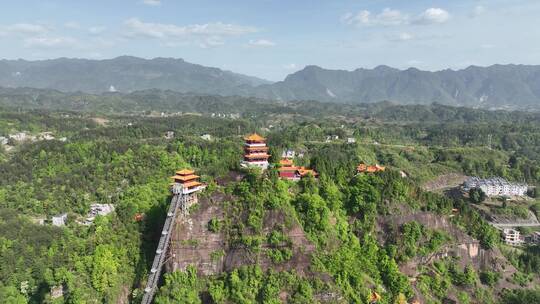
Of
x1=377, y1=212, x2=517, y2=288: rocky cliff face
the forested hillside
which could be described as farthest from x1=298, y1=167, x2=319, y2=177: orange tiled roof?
x1=377, y1=212, x2=517, y2=288: rocky cliff face

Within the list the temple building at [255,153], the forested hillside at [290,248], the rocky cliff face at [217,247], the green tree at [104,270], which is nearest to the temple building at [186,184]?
the forested hillside at [290,248]

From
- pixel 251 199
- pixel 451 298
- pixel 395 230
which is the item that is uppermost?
pixel 251 199

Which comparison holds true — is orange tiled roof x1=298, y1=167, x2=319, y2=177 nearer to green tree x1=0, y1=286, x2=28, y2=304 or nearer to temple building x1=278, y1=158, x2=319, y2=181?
temple building x1=278, y1=158, x2=319, y2=181

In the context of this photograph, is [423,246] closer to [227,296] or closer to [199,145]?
[227,296]

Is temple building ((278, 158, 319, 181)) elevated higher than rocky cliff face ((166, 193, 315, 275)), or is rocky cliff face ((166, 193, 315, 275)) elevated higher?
temple building ((278, 158, 319, 181))

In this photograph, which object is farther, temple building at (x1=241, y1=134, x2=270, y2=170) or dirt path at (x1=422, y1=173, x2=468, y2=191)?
dirt path at (x1=422, y1=173, x2=468, y2=191)

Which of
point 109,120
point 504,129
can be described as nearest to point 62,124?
point 109,120

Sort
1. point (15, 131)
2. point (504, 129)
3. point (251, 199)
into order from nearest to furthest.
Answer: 1. point (251, 199)
2. point (15, 131)
3. point (504, 129)
